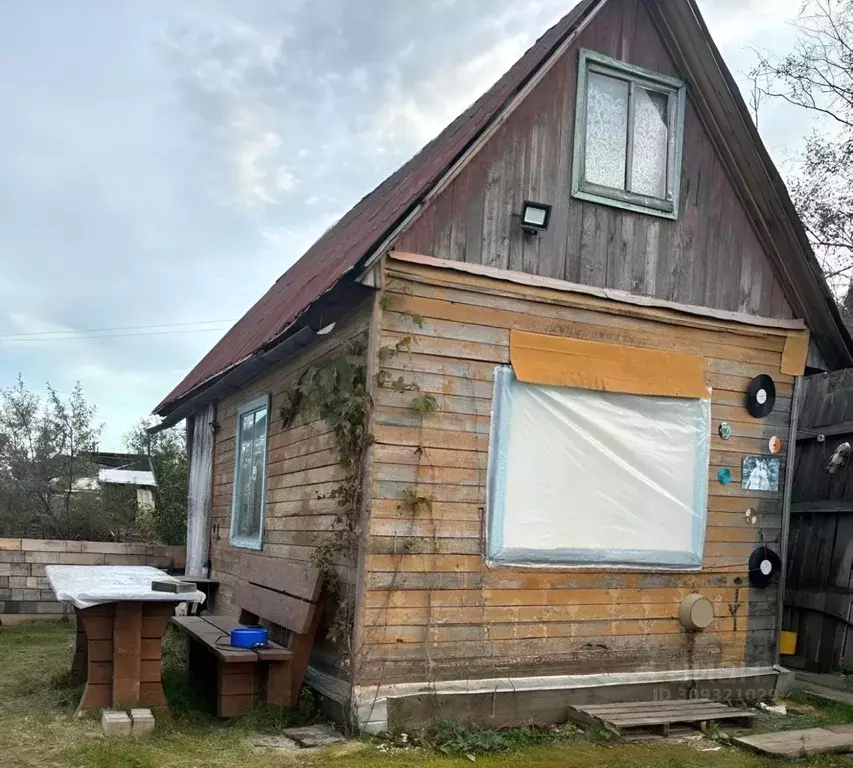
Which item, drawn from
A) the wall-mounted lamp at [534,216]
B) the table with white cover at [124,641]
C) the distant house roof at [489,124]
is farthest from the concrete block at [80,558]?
the wall-mounted lamp at [534,216]

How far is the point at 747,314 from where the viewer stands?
25.0 ft

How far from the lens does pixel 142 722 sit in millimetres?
5625

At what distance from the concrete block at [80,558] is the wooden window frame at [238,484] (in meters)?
Answer: 2.68

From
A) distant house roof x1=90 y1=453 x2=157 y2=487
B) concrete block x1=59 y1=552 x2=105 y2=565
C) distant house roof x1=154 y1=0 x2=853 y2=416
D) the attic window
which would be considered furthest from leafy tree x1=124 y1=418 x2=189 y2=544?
the attic window

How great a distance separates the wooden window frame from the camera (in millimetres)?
Result: 8461

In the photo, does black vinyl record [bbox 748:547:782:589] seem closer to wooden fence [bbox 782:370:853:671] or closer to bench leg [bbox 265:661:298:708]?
wooden fence [bbox 782:370:853:671]

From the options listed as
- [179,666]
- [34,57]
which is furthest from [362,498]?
[34,57]

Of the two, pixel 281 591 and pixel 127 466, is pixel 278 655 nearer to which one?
pixel 281 591

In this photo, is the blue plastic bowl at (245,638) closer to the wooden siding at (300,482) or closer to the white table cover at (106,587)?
the white table cover at (106,587)

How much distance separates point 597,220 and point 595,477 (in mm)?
2106

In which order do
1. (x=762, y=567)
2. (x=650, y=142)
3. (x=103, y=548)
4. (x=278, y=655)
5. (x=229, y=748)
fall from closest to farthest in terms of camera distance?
(x=229, y=748) < (x=278, y=655) < (x=650, y=142) < (x=762, y=567) < (x=103, y=548)

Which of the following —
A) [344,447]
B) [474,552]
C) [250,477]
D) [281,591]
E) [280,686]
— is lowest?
[280,686]

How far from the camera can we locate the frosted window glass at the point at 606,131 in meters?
7.10

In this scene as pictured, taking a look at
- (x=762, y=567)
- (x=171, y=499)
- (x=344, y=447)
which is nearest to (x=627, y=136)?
(x=344, y=447)
